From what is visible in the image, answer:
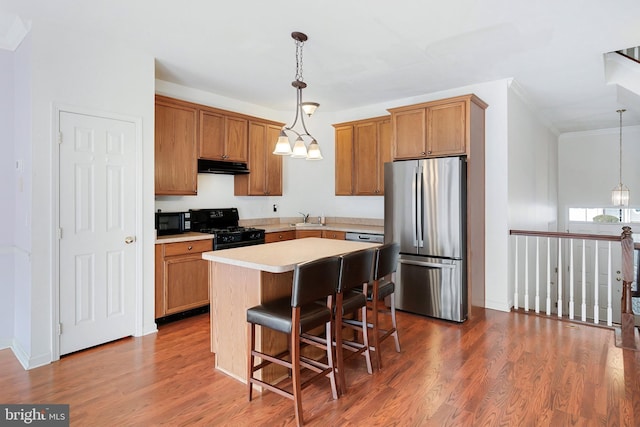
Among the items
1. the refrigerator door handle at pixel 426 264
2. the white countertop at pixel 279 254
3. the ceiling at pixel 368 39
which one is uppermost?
the ceiling at pixel 368 39

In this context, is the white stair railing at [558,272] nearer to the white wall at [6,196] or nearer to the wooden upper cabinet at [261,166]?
the wooden upper cabinet at [261,166]

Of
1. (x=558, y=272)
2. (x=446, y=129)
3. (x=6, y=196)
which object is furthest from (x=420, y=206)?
(x=6, y=196)

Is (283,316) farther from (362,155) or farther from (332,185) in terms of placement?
(332,185)

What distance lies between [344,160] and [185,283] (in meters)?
2.88

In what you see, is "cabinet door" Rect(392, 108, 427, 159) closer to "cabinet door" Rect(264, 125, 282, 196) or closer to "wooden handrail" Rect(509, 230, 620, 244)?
"wooden handrail" Rect(509, 230, 620, 244)

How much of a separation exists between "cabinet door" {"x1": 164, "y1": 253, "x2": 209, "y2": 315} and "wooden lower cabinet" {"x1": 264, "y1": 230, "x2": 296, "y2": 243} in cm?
97

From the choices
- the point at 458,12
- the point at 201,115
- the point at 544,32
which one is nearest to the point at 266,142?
the point at 201,115

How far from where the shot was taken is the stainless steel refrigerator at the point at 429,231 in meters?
3.78

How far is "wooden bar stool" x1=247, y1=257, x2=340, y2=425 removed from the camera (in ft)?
6.73

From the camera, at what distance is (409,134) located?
4277mm

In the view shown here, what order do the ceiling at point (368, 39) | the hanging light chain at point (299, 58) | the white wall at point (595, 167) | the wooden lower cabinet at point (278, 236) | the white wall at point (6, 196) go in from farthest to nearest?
the white wall at point (595, 167), the wooden lower cabinet at point (278, 236), the hanging light chain at point (299, 58), the white wall at point (6, 196), the ceiling at point (368, 39)

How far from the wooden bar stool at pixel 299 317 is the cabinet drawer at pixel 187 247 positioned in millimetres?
1764

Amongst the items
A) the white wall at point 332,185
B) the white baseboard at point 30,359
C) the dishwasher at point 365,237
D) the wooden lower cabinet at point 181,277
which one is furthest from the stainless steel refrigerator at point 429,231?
the white baseboard at point 30,359

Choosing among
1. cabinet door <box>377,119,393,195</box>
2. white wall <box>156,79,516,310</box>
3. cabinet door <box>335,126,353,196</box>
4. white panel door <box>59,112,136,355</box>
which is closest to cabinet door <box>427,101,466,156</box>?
white wall <box>156,79,516,310</box>
